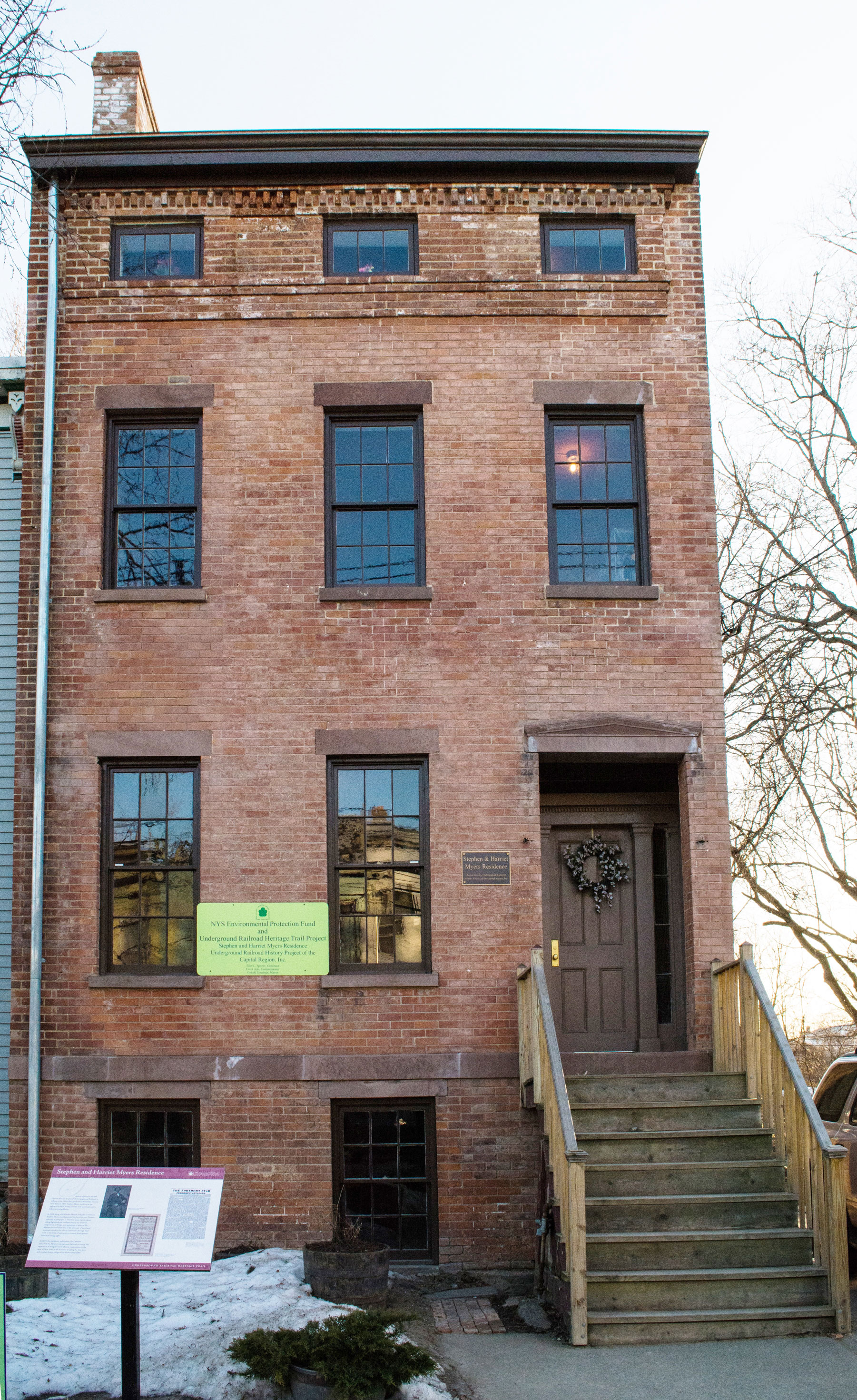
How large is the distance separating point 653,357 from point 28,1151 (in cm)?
884

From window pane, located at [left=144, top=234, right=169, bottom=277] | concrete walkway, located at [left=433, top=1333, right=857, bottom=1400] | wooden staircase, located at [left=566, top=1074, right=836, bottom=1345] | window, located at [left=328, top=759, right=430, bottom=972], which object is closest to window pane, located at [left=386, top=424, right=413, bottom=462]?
window pane, located at [left=144, top=234, right=169, bottom=277]

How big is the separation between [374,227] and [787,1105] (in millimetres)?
8515

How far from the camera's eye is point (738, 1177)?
916 cm

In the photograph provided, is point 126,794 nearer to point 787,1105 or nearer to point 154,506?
point 154,506

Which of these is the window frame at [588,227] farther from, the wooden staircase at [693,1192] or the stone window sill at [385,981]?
the stone window sill at [385,981]

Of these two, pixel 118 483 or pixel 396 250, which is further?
pixel 396 250

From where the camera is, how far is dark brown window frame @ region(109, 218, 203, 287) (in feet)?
39.1

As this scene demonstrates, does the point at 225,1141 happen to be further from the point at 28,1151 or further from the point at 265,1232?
the point at 28,1151

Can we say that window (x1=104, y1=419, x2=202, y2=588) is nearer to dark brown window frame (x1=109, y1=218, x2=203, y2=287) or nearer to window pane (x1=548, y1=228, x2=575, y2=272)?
dark brown window frame (x1=109, y1=218, x2=203, y2=287)

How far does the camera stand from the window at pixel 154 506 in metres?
11.5

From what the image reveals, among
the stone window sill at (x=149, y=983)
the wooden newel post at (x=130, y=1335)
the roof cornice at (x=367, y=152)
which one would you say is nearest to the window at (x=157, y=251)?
the roof cornice at (x=367, y=152)

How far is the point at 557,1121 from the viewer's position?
8.75m

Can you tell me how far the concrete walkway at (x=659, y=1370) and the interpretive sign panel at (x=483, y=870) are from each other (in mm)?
3624

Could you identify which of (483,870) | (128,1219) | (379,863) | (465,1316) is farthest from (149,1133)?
(128,1219)
